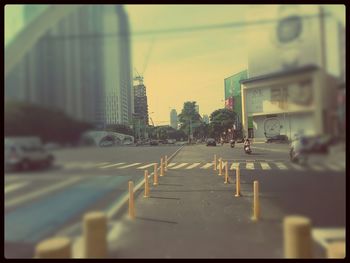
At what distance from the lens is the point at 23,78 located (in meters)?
2.48

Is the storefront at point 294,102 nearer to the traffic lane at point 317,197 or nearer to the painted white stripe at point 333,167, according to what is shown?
the painted white stripe at point 333,167

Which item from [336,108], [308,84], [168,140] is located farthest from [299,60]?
[168,140]

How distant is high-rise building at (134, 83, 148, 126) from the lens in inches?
109

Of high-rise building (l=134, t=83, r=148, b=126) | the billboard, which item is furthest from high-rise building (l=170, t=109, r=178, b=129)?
the billboard

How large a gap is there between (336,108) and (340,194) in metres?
0.65

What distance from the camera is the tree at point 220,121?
9.04 ft

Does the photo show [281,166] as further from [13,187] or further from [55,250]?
[13,187]

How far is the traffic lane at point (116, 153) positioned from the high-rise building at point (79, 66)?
0.24 m

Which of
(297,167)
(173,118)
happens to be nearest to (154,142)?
Result: (173,118)

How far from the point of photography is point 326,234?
2.42 m

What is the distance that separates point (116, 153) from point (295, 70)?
1.55m

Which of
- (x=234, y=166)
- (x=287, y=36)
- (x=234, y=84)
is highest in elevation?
(x=287, y=36)

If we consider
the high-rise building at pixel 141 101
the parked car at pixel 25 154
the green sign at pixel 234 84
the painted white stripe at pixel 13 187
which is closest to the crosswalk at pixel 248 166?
the parked car at pixel 25 154
